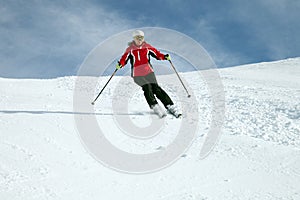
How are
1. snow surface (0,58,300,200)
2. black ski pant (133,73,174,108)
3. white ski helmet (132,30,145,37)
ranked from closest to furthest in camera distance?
snow surface (0,58,300,200), white ski helmet (132,30,145,37), black ski pant (133,73,174,108)

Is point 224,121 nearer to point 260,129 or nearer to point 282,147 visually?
point 260,129

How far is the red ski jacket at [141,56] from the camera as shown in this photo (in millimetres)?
8164

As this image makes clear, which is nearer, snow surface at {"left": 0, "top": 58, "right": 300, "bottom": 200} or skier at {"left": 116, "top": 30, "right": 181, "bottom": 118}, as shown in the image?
snow surface at {"left": 0, "top": 58, "right": 300, "bottom": 200}

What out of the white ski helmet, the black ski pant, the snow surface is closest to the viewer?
the snow surface

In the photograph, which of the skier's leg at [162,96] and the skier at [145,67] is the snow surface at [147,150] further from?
the skier's leg at [162,96]

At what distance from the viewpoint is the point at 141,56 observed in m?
8.16

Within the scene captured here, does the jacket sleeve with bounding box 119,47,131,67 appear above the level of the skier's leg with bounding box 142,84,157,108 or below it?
above

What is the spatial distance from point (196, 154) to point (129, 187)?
161cm

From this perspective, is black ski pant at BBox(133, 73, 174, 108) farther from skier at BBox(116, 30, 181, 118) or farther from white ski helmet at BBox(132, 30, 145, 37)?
white ski helmet at BBox(132, 30, 145, 37)

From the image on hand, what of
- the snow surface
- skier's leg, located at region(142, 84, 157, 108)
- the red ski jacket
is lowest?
the snow surface

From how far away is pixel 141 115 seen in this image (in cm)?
815

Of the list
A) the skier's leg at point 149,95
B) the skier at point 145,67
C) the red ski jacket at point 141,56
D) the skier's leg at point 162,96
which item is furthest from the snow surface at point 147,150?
the red ski jacket at point 141,56

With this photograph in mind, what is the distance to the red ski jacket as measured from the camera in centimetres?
816

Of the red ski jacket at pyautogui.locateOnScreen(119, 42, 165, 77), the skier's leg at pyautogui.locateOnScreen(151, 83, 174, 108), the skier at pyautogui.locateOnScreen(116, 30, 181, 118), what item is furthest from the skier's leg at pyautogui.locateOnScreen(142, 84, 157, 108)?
the red ski jacket at pyautogui.locateOnScreen(119, 42, 165, 77)
